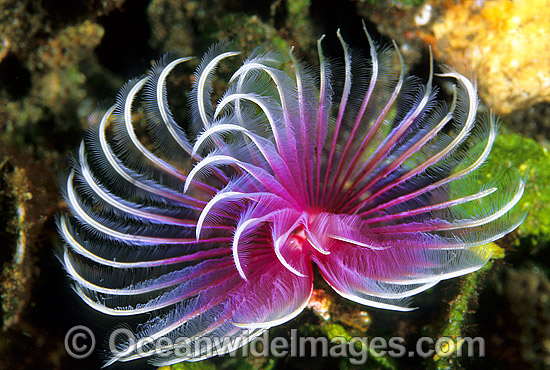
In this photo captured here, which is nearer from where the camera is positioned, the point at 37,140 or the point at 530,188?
the point at 530,188

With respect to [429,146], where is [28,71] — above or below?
above

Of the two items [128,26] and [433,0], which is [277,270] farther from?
[128,26]

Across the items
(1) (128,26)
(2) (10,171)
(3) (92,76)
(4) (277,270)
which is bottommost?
(4) (277,270)

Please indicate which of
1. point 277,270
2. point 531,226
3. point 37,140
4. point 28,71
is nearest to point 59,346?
point 37,140

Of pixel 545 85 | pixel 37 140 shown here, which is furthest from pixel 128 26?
pixel 545 85

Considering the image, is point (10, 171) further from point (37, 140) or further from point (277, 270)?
point (277, 270)

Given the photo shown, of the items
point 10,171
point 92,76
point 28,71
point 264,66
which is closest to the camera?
point 264,66

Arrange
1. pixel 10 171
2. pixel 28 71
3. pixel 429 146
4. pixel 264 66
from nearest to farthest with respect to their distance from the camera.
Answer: pixel 264 66 < pixel 429 146 < pixel 10 171 < pixel 28 71
